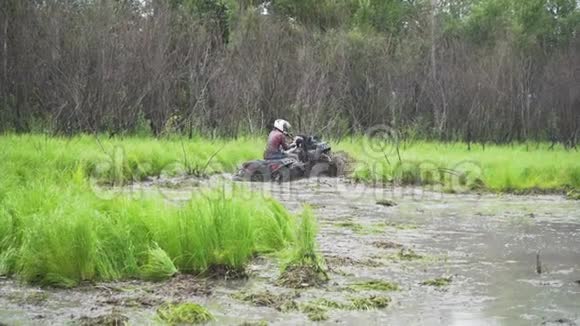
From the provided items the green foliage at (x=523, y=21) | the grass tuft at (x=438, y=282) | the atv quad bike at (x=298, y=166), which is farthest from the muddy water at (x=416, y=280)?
the green foliage at (x=523, y=21)

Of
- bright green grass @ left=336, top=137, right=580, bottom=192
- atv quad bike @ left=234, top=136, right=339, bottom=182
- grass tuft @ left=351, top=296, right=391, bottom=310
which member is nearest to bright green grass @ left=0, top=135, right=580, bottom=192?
bright green grass @ left=336, top=137, right=580, bottom=192

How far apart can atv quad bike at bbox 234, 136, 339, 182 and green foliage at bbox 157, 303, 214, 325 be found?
9.98m

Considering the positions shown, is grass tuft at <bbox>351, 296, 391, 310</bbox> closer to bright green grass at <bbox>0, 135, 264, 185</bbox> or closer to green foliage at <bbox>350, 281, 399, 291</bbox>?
green foliage at <bbox>350, 281, 399, 291</bbox>

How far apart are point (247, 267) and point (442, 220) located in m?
4.46

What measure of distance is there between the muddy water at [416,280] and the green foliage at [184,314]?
10 cm

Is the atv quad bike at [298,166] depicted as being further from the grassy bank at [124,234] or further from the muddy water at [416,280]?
the grassy bank at [124,234]

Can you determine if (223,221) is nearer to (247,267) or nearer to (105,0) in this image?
(247,267)

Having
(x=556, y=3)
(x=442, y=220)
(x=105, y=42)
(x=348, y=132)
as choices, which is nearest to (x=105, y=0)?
(x=105, y=42)

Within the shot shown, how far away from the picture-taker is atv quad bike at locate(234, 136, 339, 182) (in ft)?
50.2

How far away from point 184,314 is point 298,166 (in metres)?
11.2

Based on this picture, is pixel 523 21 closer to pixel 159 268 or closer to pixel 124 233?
pixel 124 233

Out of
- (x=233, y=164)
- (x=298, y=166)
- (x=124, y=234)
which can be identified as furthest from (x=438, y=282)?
(x=233, y=164)

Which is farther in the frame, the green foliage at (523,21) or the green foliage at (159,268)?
the green foliage at (523,21)

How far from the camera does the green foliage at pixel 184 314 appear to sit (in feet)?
16.4
